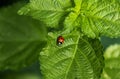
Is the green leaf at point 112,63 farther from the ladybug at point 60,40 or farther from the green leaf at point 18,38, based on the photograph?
the ladybug at point 60,40

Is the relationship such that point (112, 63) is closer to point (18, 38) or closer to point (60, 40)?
point (60, 40)

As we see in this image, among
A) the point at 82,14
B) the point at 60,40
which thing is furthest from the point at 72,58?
the point at 82,14

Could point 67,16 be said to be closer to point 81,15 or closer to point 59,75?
point 81,15

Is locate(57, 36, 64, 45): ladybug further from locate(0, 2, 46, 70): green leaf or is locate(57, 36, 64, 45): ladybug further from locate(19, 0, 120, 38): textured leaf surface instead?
locate(0, 2, 46, 70): green leaf

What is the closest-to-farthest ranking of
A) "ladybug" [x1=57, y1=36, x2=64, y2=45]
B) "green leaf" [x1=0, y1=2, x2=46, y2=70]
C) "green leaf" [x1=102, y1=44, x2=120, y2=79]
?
"ladybug" [x1=57, y1=36, x2=64, y2=45] → "green leaf" [x1=102, y1=44, x2=120, y2=79] → "green leaf" [x1=0, y1=2, x2=46, y2=70]

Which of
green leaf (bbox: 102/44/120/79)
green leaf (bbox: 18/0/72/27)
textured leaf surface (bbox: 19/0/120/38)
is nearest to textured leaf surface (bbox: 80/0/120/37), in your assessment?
textured leaf surface (bbox: 19/0/120/38)

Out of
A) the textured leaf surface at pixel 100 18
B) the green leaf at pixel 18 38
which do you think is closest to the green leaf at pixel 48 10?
the textured leaf surface at pixel 100 18

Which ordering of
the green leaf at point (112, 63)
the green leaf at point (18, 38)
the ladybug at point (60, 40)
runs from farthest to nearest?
the green leaf at point (18, 38) → the green leaf at point (112, 63) → the ladybug at point (60, 40)

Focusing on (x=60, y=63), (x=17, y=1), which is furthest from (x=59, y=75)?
(x=17, y=1)
